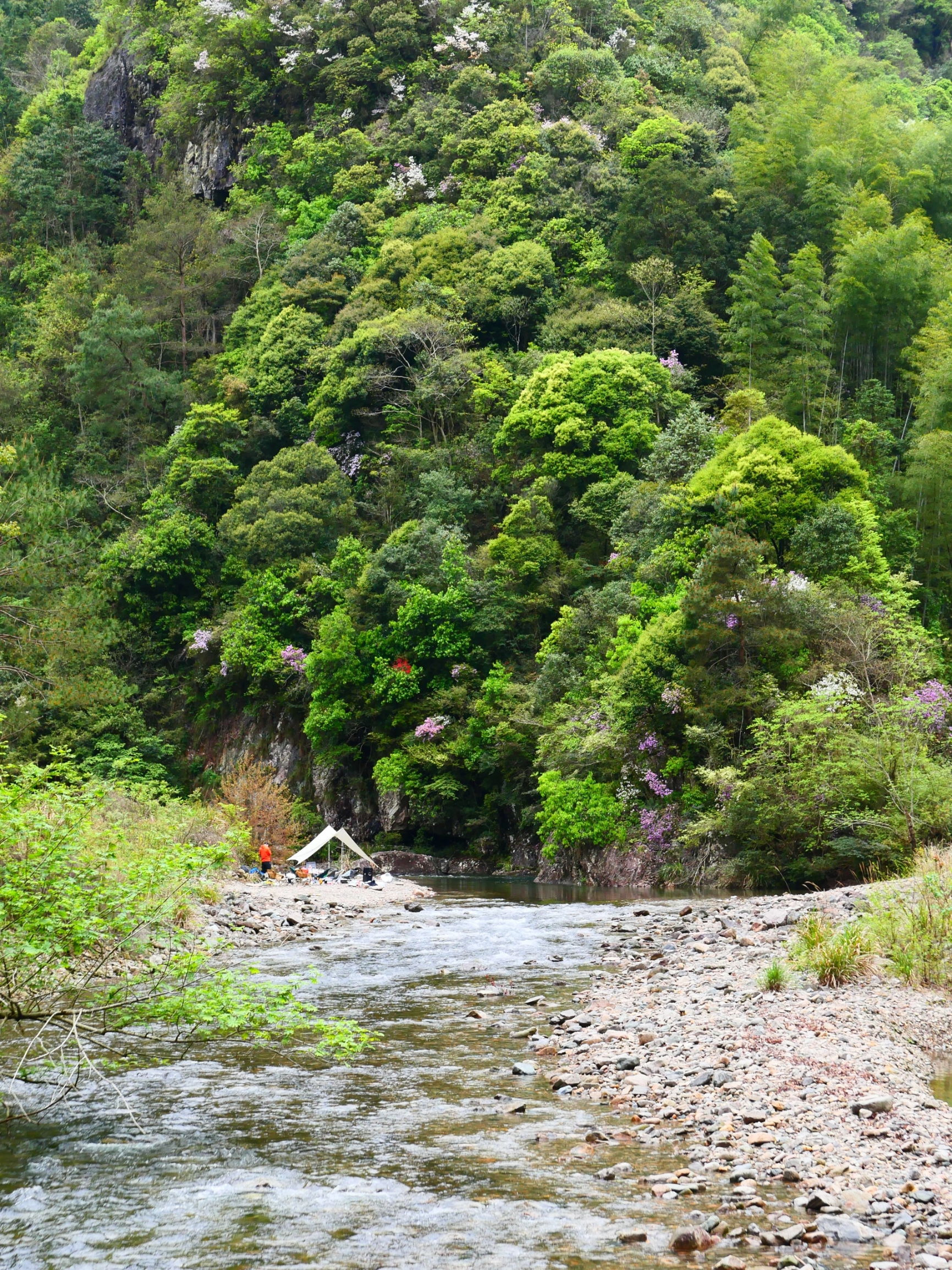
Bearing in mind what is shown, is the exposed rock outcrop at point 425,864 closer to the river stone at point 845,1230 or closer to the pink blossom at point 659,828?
the pink blossom at point 659,828

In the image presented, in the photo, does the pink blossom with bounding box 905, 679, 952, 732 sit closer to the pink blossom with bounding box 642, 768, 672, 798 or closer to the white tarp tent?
the pink blossom with bounding box 642, 768, 672, 798

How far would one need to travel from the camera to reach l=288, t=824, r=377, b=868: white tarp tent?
101 ft

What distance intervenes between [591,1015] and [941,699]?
1538cm

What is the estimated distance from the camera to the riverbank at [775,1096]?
7129mm

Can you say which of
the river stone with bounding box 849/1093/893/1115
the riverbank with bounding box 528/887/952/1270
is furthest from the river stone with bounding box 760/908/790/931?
the river stone with bounding box 849/1093/893/1115

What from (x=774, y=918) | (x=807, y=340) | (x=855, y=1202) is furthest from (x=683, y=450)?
(x=855, y=1202)

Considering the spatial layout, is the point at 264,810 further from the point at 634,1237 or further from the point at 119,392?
the point at 119,392

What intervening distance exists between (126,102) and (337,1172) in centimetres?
8232

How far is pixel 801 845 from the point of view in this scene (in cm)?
2438

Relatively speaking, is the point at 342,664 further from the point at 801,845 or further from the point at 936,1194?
the point at 936,1194

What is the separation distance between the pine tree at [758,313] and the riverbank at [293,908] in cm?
2493

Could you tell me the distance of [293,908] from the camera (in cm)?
2411

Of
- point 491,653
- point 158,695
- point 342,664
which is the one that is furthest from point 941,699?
point 158,695

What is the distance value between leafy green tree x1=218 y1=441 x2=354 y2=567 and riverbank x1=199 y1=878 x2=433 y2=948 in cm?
1872
